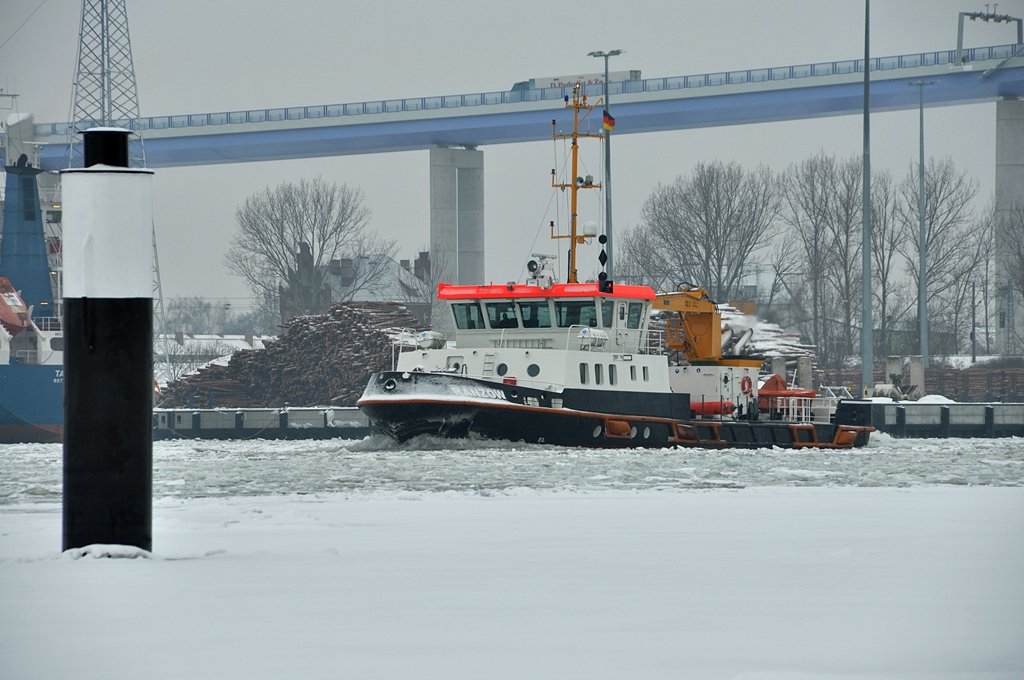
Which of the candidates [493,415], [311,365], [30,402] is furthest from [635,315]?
[30,402]

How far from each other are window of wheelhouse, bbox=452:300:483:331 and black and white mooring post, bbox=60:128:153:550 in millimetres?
21348

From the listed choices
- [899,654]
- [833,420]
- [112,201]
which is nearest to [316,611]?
[899,654]

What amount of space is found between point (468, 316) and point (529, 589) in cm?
2302

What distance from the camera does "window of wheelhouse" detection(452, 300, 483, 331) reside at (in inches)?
1198

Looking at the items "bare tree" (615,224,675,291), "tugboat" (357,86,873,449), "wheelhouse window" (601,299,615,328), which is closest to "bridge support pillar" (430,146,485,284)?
"bare tree" (615,224,675,291)

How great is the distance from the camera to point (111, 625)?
668 cm

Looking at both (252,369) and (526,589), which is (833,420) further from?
(526,589)

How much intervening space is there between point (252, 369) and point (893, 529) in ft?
132

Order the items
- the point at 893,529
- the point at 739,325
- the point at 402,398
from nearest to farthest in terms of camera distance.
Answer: the point at 893,529 → the point at 402,398 → the point at 739,325

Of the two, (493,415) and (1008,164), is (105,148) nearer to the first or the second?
(493,415)

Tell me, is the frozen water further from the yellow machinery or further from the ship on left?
the ship on left

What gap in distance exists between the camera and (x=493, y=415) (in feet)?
91.3

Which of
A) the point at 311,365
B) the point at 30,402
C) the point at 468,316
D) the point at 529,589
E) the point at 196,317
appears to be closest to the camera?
the point at 529,589

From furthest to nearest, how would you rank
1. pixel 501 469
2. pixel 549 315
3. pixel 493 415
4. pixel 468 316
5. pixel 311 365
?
pixel 311 365, pixel 468 316, pixel 549 315, pixel 493 415, pixel 501 469
